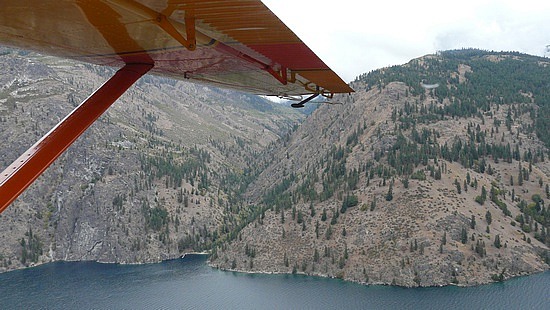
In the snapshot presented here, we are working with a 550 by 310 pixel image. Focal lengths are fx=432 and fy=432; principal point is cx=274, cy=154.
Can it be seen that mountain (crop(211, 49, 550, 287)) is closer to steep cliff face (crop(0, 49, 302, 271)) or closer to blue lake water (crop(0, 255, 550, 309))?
blue lake water (crop(0, 255, 550, 309))

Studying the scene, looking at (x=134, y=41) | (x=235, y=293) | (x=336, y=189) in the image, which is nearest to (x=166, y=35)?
(x=134, y=41)

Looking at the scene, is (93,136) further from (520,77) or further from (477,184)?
(520,77)

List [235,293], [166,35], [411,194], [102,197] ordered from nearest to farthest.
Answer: [166,35] < [235,293] < [411,194] < [102,197]

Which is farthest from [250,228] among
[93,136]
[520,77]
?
[520,77]

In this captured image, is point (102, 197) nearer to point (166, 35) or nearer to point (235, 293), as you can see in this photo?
point (235, 293)

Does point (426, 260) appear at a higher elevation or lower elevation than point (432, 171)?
lower
